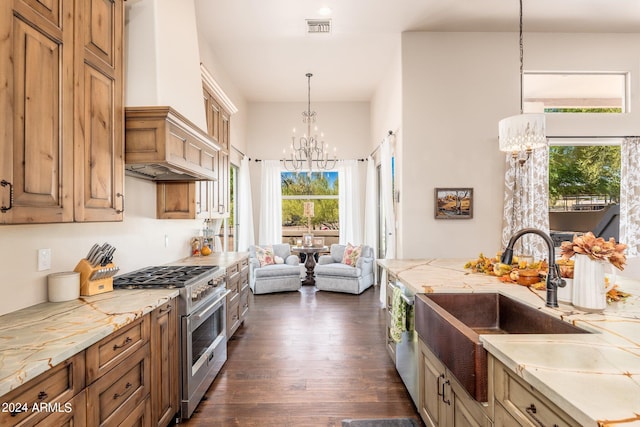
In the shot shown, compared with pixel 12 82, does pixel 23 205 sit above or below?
below

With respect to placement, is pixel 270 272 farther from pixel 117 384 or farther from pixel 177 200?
pixel 117 384

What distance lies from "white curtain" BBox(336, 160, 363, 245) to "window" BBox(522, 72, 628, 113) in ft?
10.9

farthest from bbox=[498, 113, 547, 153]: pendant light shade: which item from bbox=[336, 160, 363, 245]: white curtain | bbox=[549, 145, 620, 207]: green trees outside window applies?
bbox=[336, 160, 363, 245]: white curtain

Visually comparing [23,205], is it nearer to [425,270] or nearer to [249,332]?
[425,270]

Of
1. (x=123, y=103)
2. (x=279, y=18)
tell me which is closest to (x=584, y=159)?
(x=279, y=18)

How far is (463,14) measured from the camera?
3836mm

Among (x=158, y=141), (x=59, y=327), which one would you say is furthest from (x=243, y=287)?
(x=59, y=327)

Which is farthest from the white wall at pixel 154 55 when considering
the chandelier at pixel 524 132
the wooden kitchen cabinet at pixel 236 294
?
the chandelier at pixel 524 132

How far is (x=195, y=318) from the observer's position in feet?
8.01

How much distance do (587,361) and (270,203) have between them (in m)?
6.15

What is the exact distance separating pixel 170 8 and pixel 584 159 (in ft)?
16.6

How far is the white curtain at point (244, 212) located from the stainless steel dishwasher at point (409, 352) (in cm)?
419

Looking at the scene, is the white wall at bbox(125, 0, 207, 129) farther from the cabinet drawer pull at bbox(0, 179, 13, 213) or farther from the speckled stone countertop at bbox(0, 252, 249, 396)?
the speckled stone countertop at bbox(0, 252, 249, 396)

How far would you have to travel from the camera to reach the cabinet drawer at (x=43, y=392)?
1059 millimetres
